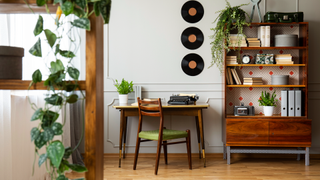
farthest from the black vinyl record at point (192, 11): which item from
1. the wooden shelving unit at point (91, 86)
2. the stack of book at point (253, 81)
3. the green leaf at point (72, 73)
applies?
the green leaf at point (72, 73)

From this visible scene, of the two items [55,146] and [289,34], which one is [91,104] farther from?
[289,34]

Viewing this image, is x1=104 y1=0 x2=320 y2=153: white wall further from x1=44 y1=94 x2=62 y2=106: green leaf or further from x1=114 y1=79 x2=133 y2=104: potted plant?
x1=44 y1=94 x2=62 y2=106: green leaf

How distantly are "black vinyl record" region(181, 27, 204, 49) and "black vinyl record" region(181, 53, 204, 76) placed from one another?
137 millimetres

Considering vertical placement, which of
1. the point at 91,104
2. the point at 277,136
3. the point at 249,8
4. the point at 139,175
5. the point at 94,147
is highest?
the point at 249,8

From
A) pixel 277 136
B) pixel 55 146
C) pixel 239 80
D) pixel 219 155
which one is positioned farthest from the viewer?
pixel 219 155

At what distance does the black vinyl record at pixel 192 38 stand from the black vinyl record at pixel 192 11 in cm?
14

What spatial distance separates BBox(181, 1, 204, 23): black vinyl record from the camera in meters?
3.65

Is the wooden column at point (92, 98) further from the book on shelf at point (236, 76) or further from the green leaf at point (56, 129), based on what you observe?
the book on shelf at point (236, 76)

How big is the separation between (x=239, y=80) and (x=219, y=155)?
1.07 m

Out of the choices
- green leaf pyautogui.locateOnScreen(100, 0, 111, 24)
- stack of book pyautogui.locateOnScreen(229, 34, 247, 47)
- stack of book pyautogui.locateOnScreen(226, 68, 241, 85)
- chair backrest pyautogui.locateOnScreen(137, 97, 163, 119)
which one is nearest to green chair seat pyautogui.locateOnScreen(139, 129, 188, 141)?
chair backrest pyautogui.locateOnScreen(137, 97, 163, 119)

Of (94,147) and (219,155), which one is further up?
(94,147)

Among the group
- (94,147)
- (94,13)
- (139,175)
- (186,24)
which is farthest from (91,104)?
(186,24)

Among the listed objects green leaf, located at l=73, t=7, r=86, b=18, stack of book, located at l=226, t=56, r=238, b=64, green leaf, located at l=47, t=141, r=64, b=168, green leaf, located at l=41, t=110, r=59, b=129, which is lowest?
green leaf, located at l=47, t=141, r=64, b=168

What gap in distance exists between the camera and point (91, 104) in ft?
3.49
